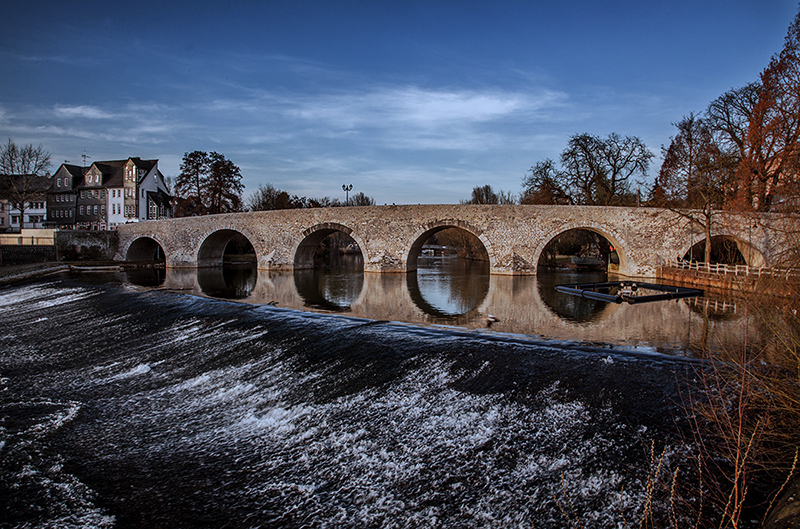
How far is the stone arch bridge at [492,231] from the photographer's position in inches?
861

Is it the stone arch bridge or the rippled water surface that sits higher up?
the stone arch bridge

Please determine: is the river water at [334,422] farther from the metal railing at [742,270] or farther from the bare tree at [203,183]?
the bare tree at [203,183]

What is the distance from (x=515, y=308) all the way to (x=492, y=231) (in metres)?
10.6

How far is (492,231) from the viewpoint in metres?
23.4

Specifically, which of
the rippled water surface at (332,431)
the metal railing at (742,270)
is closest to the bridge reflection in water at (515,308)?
the metal railing at (742,270)

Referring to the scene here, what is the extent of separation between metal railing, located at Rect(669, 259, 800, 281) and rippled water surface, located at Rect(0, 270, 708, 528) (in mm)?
1814

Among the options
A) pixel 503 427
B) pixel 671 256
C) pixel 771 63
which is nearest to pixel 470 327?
pixel 503 427

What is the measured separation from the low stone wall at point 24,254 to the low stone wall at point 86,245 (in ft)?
2.24

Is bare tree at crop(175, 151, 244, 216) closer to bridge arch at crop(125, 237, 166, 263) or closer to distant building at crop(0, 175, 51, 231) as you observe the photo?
bridge arch at crop(125, 237, 166, 263)

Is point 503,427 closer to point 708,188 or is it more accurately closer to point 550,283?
point 550,283

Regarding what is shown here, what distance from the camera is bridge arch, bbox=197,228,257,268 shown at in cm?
3050

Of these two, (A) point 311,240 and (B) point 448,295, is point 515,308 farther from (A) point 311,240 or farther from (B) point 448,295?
(A) point 311,240

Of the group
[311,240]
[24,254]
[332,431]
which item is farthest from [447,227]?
[24,254]

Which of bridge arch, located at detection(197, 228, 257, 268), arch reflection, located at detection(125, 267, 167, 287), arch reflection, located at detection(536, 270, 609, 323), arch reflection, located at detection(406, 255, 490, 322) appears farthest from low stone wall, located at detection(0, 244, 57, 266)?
arch reflection, located at detection(536, 270, 609, 323)
